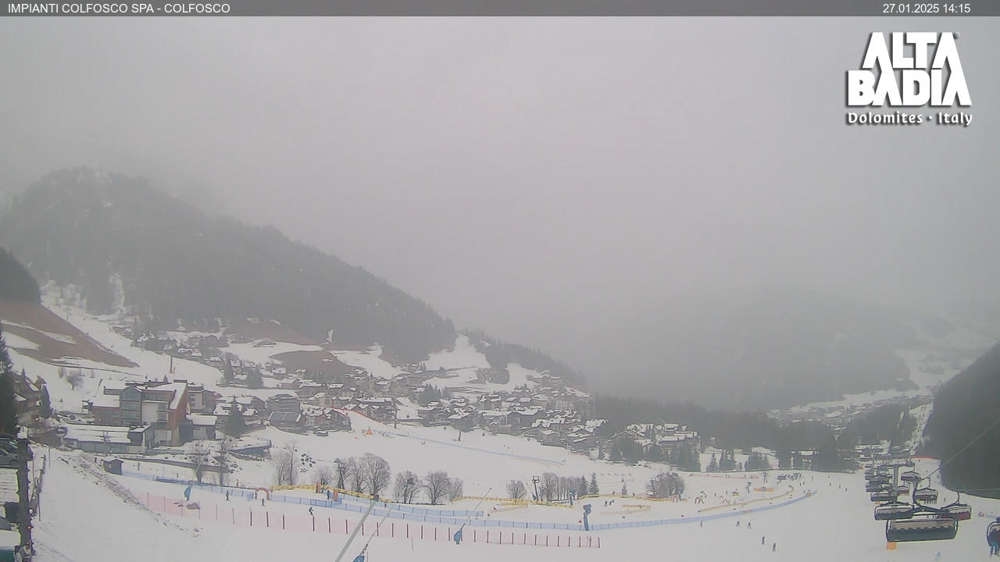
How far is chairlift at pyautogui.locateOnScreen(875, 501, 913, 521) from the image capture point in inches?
178

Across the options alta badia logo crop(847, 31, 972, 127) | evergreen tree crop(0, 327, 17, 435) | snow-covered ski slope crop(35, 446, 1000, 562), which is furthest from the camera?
alta badia logo crop(847, 31, 972, 127)

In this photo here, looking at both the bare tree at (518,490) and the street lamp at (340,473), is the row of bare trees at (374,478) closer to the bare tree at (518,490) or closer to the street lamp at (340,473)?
the street lamp at (340,473)

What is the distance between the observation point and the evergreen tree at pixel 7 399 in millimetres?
4227

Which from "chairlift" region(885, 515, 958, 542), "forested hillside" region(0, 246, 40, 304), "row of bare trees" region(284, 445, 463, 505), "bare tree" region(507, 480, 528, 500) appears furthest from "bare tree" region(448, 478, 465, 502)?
"forested hillside" region(0, 246, 40, 304)

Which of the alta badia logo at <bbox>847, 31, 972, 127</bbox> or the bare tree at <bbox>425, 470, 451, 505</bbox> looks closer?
the alta badia logo at <bbox>847, 31, 972, 127</bbox>

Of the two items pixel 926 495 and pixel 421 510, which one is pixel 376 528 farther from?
pixel 926 495

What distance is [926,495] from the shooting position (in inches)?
178

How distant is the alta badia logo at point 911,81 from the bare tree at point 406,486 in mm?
4185

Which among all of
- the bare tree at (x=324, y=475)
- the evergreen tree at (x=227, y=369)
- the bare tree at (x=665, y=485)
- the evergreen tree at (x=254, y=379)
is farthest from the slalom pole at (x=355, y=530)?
the bare tree at (x=665, y=485)

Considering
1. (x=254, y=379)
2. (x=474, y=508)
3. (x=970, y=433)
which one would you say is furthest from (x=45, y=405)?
(x=970, y=433)

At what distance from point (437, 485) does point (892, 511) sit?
338 cm

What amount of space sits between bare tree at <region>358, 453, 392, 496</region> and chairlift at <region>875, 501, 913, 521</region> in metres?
3.65

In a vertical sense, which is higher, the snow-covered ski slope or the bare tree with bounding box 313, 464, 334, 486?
the bare tree with bounding box 313, 464, 334, 486

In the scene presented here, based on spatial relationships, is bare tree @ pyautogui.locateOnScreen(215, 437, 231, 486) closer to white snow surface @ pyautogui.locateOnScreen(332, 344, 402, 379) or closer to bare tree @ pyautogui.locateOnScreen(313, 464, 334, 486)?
bare tree @ pyautogui.locateOnScreen(313, 464, 334, 486)
